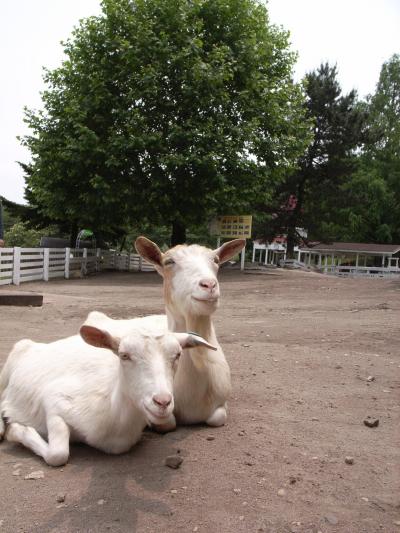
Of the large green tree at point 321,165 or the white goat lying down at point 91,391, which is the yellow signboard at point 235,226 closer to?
the large green tree at point 321,165

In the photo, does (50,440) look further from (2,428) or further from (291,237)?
(291,237)

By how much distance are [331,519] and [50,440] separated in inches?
66.9

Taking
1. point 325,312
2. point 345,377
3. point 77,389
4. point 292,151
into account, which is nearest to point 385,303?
point 325,312

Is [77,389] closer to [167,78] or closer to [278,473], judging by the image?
[278,473]

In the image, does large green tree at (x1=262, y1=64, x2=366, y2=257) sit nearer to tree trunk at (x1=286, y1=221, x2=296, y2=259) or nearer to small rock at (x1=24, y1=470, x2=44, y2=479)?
tree trunk at (x1=286, y1=221, x2=296, y2=259)

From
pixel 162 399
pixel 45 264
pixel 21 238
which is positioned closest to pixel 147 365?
pixel 162 399

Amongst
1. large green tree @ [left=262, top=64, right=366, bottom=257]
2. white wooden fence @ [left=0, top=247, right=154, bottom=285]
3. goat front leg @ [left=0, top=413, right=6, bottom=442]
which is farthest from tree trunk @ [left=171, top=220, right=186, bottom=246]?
goat front leg @ [left=0, top=413, right=6, bottom=442]

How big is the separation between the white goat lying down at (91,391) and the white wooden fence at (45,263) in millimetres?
12811

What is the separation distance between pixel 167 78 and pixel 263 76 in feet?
14.7

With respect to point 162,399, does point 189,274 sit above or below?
above

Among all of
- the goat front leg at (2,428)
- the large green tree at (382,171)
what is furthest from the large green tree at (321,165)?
the goat front leg at (2,428)

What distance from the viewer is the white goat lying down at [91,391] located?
2742 millimetres

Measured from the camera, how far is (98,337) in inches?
116

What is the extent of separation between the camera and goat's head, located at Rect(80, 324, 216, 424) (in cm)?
257
